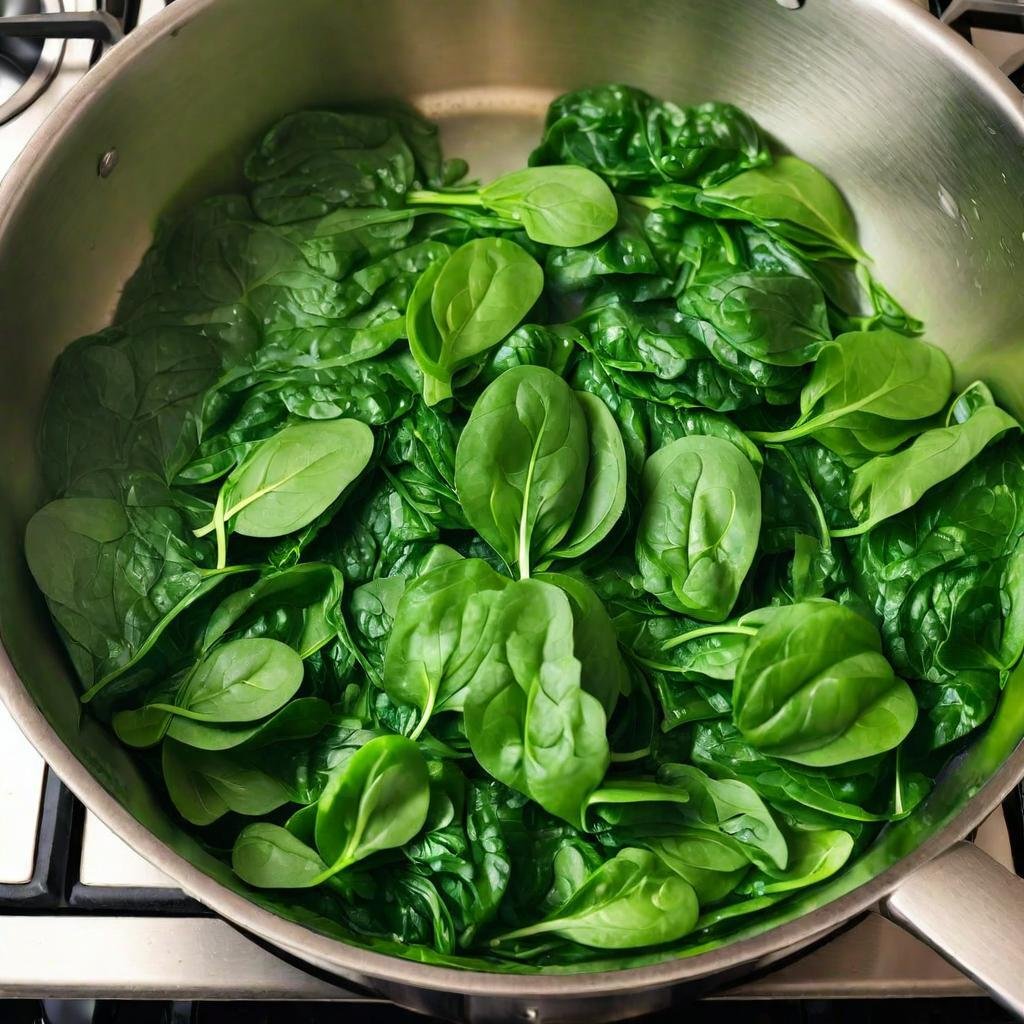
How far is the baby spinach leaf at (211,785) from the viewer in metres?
0.74

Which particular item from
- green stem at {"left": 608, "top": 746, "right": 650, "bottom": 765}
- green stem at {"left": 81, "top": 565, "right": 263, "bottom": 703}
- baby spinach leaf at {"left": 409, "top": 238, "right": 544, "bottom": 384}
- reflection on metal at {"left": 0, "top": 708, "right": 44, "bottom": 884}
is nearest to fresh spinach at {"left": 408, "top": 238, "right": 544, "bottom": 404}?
baby spinach leaf at {"left": 409, "top": 238, "right": 544, "bottom": 384}

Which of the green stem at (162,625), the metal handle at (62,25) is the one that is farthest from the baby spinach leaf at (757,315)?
the metal handle at (62,25)

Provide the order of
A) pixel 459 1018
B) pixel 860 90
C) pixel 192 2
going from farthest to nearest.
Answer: pixel 860 90 → pixel 192 2 → pixel 459 1018

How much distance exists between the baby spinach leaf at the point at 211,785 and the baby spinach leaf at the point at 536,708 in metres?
0.18

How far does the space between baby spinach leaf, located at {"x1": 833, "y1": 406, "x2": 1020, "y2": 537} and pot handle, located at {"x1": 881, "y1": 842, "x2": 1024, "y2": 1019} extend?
30 centimetres

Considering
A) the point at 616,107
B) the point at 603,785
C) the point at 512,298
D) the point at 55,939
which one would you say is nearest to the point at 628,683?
the point at 603,785

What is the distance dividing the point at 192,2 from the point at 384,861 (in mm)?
713

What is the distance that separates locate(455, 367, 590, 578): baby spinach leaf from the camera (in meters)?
0.79

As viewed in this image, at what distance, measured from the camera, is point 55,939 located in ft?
2.36

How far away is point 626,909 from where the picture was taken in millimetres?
686

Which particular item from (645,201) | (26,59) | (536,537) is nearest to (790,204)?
(645,201)

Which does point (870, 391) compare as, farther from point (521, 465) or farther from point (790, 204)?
point (521, 465)

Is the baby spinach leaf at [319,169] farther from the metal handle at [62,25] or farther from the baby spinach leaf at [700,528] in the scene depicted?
the baby spinach leaf at [700,528]

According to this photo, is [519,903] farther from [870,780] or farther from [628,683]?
[870,780]
